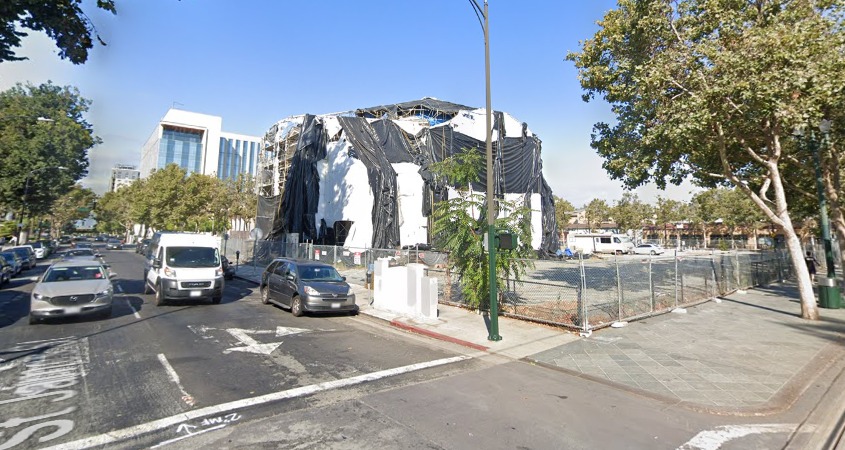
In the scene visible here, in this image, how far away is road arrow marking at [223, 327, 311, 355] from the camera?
7822 mm

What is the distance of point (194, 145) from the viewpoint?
111438mm

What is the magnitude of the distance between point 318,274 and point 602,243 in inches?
1661

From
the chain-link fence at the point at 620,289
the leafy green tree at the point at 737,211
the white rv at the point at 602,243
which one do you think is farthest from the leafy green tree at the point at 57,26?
the leafy green tree at the point at 737,211

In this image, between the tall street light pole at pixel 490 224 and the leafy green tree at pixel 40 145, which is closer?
the tall street light pole at pixel 490 224

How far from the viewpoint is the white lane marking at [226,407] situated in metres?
4.16

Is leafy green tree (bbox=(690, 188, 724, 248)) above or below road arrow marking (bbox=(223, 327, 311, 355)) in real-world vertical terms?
above

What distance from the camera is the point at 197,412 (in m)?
4.93

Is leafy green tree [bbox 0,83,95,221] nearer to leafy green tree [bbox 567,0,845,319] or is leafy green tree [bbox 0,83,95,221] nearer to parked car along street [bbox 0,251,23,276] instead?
parked car along street [bbox 0,251,23,276]

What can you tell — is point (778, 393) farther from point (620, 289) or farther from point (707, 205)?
point (707, 205)

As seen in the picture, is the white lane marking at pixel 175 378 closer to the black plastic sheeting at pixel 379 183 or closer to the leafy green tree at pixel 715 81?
the leafy green tree at pixel 715 81

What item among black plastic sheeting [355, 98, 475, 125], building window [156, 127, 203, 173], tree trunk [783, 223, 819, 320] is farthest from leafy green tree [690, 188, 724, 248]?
building window [156, 127, 203, 173]

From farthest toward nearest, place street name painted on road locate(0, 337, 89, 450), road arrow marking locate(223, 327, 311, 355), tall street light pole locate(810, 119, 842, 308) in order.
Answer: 1. tall street light pole locate(810, 119, 842, 308)
2. road arrow marking locate(223, 327, 311, 355)
3. street name painted on road locate(0, 337, 89, 450)

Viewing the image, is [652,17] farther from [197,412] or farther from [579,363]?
[197,412]

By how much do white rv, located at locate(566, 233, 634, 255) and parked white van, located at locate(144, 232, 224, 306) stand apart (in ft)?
130
